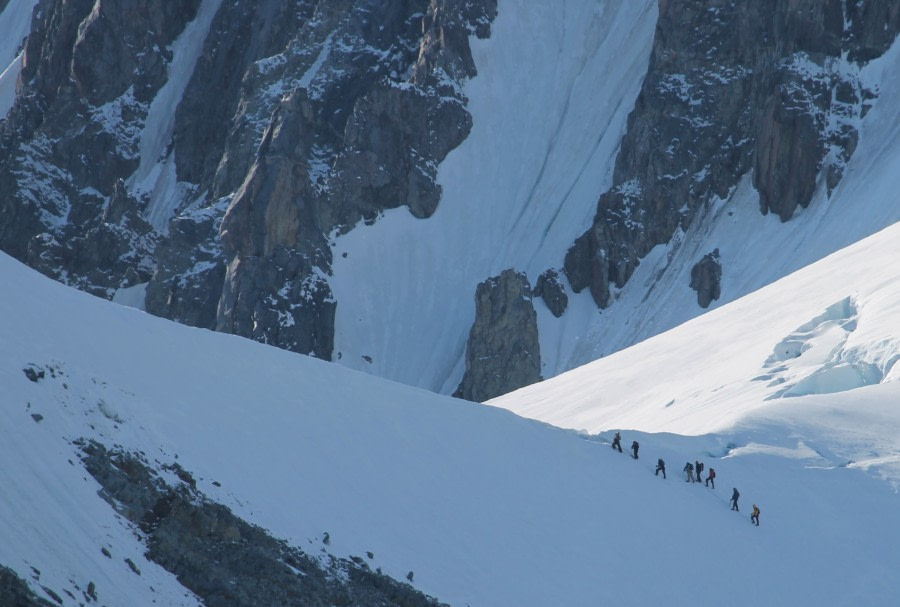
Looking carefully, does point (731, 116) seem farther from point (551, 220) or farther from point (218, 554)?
point (218, 554)

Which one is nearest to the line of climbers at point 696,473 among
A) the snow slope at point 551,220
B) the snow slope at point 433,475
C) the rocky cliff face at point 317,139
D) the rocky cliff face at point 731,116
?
the snow slope at point 433,475

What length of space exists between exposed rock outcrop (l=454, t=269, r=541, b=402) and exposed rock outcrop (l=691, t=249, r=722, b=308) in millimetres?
13989

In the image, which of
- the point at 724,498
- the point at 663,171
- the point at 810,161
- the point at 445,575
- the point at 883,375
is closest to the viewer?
the point at 445,575

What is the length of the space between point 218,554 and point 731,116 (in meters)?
92.3

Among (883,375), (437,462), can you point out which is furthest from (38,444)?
(883,375)

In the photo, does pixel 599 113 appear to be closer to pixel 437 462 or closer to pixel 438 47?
pixel 438 47

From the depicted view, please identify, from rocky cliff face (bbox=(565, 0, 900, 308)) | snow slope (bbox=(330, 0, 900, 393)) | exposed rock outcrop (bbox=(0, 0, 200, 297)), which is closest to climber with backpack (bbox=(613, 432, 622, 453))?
snow slope (bbox=(330, 0, 900, 393))

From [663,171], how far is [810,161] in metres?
13.5

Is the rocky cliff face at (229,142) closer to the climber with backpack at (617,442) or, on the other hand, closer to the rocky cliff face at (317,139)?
the rocky cliff face at (317,139)

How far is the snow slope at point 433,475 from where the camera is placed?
27.9 m

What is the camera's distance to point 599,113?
125 meters

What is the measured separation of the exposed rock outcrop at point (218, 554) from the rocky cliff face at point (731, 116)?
80102 mm

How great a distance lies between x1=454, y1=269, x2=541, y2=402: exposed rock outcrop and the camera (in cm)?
10706

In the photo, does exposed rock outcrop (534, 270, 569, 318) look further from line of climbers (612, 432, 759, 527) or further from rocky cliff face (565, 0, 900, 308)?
line of climbers (612, 432, 759, 527)
